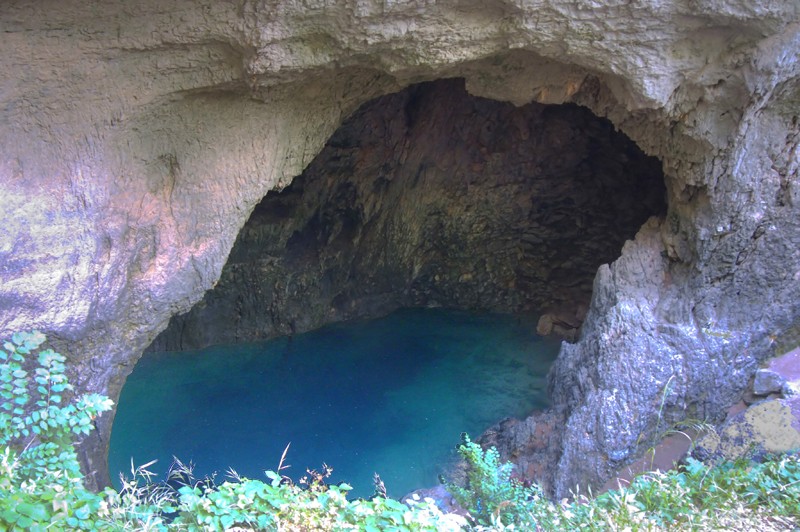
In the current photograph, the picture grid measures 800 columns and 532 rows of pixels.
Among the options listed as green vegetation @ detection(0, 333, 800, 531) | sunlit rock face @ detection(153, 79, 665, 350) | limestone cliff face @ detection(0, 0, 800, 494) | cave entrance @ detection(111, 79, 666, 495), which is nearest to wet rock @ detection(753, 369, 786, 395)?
limestone cliff face @ detection(0, 0, 800, 494)

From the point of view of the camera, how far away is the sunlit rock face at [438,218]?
21.8 ft

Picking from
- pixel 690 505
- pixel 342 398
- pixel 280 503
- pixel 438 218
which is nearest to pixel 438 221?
pixel 438 218

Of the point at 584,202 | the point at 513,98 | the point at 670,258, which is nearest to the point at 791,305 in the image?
the point at 670,258

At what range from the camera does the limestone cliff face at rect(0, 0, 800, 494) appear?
334 cm

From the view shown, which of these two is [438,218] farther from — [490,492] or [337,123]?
[490,492]

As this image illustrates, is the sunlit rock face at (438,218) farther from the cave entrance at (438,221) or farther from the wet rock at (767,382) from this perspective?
the wet rock at (767,382)

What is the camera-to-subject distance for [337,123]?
4.54 m

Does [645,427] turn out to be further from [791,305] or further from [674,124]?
[674,124]

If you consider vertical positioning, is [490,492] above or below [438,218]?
below

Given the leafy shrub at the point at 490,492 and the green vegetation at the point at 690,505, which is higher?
the green vegetation at the point at 690,505

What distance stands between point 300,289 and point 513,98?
359 cm

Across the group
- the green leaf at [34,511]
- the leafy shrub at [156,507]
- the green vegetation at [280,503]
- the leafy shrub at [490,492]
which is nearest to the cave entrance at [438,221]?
the leafy shrub at [490,492]

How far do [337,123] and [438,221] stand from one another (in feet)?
9.97

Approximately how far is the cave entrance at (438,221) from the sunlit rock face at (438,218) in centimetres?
1
